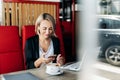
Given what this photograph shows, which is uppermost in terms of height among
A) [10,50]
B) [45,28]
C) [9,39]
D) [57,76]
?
[45,28]

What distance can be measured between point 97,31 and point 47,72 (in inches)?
43.8

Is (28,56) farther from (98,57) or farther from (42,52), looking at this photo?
(98,57)

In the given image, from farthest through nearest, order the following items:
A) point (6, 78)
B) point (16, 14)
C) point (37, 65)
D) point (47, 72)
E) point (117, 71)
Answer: point (16, 14)
point (37, 65)
point (47, 72)
point (6, 78)
point (117, 71)

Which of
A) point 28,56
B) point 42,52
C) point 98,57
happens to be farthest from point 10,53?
point 98,57

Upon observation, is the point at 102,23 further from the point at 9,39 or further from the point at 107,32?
the point at 9,39

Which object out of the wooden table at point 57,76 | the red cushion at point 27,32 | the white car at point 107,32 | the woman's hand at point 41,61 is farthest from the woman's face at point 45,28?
the white car at point 107,32

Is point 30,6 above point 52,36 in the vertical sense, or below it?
above

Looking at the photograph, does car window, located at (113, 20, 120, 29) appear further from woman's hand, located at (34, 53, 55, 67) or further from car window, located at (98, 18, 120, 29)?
woman's hand, located at (34, 53, 55, 67)

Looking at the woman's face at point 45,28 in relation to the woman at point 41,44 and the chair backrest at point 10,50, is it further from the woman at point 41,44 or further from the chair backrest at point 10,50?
the chair backrest at point 10,50

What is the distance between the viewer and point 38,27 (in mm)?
2084

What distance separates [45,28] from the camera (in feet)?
6.63

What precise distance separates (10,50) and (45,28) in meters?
0.41

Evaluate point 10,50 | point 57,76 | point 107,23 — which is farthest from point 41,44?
point 107,23

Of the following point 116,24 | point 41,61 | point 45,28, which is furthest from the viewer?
point 45,28
